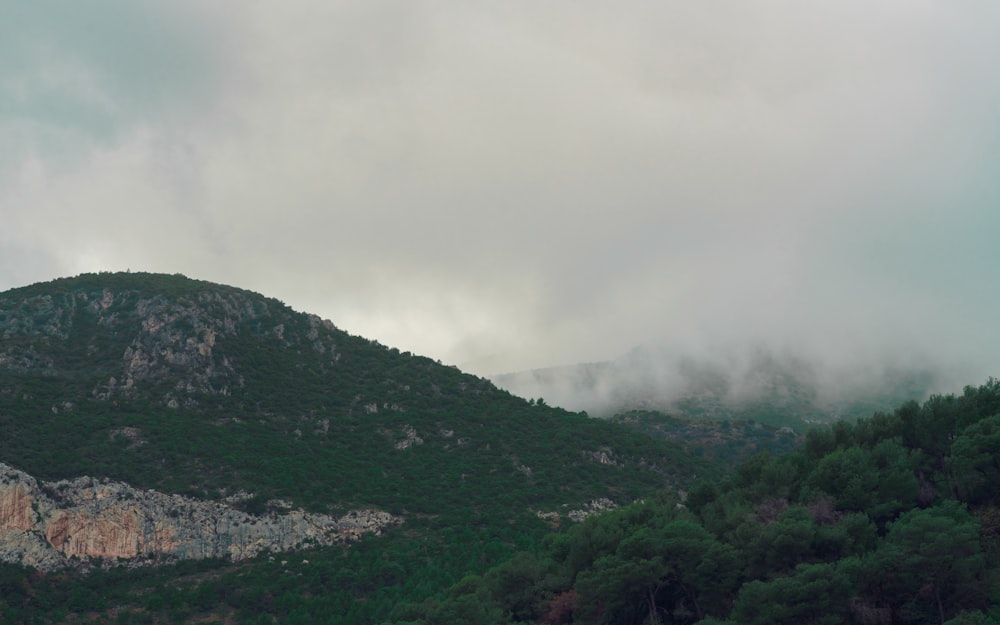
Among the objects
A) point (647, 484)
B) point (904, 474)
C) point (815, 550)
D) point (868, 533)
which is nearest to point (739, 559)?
point (815, 550)

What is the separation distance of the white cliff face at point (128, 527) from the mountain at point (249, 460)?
19cm

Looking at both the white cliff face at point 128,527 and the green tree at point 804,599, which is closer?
the green tree at point 804,599

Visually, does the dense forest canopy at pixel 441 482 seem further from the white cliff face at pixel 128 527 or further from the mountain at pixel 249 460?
the white cliff face at pixel 128 527

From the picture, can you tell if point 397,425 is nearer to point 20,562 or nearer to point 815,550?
point 20,562

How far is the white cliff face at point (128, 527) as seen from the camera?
79.7 m

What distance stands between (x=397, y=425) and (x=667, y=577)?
60648 millimetres

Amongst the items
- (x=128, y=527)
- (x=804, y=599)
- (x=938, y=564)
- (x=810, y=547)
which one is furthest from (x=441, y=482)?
(x=938, y=564)

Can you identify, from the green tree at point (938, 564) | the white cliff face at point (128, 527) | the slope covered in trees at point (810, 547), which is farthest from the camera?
the white cliff face at point (128, 527)

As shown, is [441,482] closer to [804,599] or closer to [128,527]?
[128,527]

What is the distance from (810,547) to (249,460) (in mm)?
64052

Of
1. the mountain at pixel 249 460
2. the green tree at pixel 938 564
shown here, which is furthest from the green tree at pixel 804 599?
the mountain at pixel 249 460

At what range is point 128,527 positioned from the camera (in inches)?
3312

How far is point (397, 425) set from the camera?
116m

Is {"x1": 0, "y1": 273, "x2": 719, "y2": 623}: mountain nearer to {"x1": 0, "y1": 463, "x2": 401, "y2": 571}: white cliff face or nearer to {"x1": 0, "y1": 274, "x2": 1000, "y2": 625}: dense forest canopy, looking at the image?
{"x1": 0, "y1": 463, "x2": 401, "y2": 571}: white cliff face
